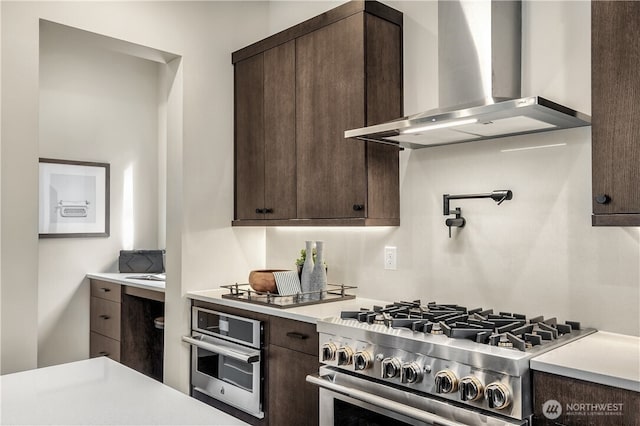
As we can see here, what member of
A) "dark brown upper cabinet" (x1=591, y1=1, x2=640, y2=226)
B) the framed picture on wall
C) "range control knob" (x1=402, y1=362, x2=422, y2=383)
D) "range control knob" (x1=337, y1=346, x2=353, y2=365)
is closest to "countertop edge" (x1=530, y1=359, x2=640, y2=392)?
"range control knob" (x1=402, y1=362, x2=422, y2=383)

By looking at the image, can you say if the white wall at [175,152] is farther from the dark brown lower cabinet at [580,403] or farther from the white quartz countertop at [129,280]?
the dark brown lower cabinet at [580,403]

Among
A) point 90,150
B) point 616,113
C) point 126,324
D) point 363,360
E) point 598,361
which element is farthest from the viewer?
point 90,150

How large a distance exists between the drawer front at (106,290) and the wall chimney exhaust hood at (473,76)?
258 centimetres

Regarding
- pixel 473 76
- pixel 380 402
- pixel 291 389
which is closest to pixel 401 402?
pixel 380 402

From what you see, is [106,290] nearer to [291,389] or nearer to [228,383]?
[228,383]

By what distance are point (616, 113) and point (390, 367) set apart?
3.81 feet

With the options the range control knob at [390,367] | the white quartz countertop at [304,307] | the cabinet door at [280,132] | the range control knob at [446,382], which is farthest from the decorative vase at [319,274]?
the range control knob at [446,382]

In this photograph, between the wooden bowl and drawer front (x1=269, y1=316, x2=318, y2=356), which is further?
the wooden bowl

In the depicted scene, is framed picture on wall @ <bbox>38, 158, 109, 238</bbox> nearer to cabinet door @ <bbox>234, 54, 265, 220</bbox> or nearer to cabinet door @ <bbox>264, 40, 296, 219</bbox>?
cabinet door @ <bbox>234, 54, 265, 220</bbox>

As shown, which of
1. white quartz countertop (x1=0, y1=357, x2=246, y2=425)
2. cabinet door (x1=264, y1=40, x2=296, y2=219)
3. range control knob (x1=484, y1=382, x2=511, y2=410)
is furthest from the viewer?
cabinet door (x1=264, y1=40, x2=296, y2=219)

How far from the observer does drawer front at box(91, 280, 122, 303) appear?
405 cm

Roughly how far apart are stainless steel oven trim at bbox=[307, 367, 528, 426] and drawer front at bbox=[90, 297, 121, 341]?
2440 mm

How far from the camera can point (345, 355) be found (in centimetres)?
206

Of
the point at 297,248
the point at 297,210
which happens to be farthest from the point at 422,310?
the point at 297,248
